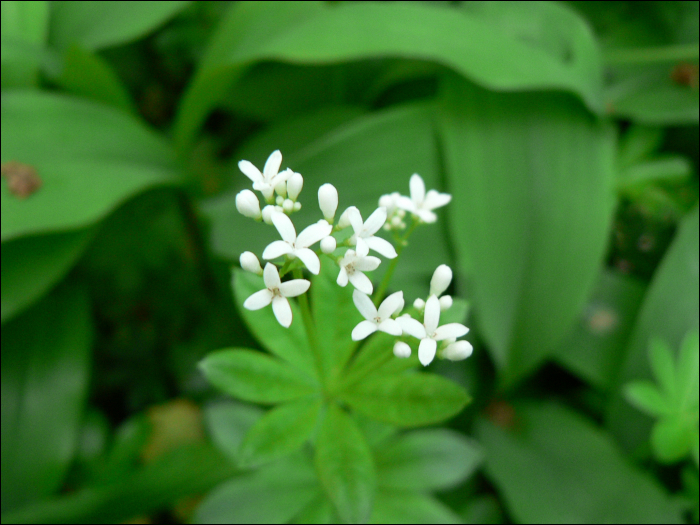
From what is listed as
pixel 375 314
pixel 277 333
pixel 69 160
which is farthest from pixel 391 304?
pixel 69 160

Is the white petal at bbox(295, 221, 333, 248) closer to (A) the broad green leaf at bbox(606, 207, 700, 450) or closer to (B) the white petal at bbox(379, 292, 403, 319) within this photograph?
(B) the white petal at bbox(379, 292, 403, 319)

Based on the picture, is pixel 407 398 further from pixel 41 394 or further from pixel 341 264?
pixel 41 394

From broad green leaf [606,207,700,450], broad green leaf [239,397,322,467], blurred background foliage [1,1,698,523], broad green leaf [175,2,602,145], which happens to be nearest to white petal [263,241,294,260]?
broad green leaf [239,397,322,467]

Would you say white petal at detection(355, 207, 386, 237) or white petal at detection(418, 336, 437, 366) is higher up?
white petal at detection(355, 207, 386, 237)

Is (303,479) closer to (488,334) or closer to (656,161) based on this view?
(488,334)

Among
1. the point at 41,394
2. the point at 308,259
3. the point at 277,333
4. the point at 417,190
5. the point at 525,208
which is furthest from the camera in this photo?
the point at 525,208

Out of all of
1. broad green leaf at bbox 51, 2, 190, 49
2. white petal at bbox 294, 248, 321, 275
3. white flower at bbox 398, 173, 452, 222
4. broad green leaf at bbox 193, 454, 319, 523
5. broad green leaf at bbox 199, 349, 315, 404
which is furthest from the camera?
broad green leaf at bbox 51, 2, 190, 49
